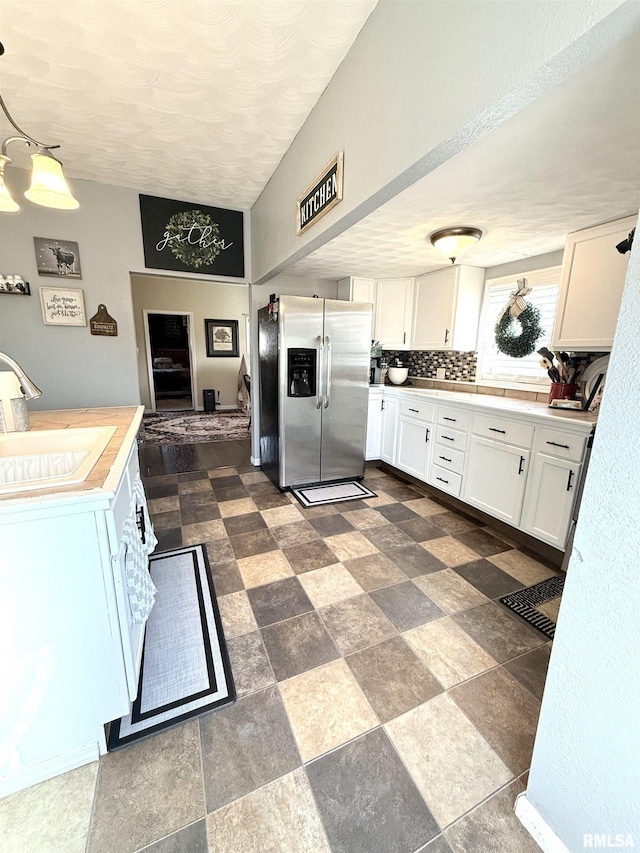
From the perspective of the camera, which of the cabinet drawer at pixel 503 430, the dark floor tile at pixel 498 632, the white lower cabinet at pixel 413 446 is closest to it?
the dark floor tile at pixel 498 632

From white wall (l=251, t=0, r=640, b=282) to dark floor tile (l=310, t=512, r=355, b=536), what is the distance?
1.99 metres

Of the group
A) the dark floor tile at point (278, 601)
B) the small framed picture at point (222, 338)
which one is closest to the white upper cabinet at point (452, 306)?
the dark floor tile at point (278, 601)

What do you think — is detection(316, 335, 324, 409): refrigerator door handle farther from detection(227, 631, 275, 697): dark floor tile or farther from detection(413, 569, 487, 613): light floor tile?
detection(227, 631, 275, 697): dark floor tile

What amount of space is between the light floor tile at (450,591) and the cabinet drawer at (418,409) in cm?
145

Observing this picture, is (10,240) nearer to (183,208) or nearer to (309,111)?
(183,208)

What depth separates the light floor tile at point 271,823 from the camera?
3.07ft

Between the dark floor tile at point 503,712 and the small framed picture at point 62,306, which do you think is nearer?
the dark floor tile at point 503,712

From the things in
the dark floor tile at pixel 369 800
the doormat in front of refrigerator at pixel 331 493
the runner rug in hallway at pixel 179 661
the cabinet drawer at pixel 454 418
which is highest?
the cabinet drawer at pixel 454 418

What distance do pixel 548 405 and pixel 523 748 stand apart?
218cm

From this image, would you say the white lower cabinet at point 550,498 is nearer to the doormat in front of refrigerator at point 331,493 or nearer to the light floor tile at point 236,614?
the doormat in front of refrigerator at point 331,493

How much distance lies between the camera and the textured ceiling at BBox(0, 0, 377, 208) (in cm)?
139

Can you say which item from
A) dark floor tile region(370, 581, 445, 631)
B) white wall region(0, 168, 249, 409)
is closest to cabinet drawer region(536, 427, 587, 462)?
dark floor tile region(370, 581, 445, 631)

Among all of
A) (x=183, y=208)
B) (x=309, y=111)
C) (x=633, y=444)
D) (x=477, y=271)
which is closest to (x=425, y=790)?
(x=633, y=444)

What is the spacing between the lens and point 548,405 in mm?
2613
